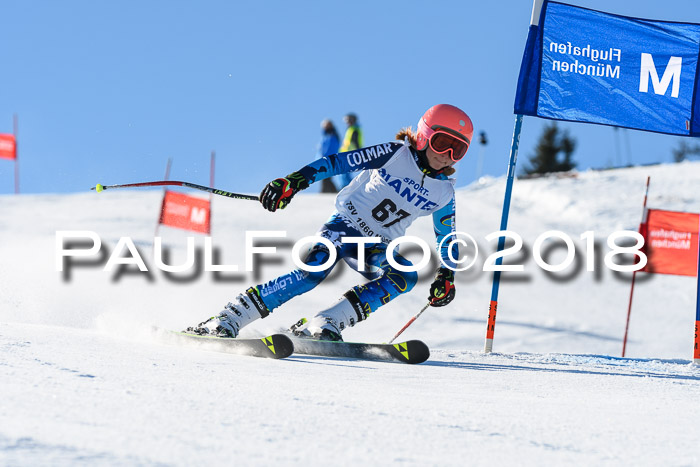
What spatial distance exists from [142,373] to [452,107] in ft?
8.38

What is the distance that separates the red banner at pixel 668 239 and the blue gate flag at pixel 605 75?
3559 mm

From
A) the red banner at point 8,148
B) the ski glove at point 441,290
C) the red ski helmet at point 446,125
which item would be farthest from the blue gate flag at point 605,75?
the red banner at point 8,148

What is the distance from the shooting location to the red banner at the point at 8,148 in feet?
61.0

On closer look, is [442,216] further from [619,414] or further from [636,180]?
[636,180]

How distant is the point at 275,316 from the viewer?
28.3ft

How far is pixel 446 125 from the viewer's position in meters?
4.29

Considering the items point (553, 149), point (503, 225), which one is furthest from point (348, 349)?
point (553, 149)

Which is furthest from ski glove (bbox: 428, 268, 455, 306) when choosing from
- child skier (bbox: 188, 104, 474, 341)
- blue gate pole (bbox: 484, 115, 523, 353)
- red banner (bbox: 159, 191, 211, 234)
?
red banner (bbox: 159, 191, 211, 234)

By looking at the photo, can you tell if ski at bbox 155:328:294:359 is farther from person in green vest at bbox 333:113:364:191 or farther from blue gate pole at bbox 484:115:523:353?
person in green vest at bbox 333:113:364:191

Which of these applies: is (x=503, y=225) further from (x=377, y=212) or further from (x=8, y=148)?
(x=8, y=148)

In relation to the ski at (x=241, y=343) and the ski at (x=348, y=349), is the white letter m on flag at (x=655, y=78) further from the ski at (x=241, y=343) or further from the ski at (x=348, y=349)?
the ski at (x=241, y=343)

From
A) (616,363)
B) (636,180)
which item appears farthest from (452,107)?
(636,180)

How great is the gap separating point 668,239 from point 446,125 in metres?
6.05

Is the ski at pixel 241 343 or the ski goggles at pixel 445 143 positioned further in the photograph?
the ski goggles at pixel 445 143
